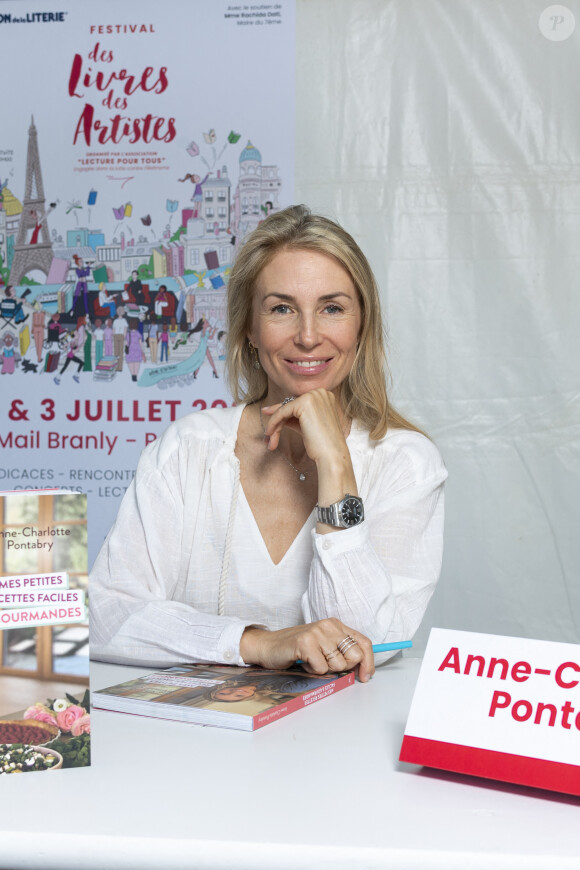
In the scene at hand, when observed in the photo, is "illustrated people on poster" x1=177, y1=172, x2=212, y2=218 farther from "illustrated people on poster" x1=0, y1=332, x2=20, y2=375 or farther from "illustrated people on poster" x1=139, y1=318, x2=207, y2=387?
"illustrated people on poster" x1=0, y1=332, x2=20, y2=375

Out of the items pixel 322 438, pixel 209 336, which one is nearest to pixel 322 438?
pixel 322 438

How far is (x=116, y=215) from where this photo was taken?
273 cm

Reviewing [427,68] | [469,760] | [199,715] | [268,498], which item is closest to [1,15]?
[427,68]

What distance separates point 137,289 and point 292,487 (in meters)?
1.23

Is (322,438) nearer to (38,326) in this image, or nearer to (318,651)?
(318,651)

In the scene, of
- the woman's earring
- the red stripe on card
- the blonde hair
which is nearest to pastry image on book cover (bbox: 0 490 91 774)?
the red stripe on card

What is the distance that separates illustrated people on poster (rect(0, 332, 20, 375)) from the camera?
2.77 meters

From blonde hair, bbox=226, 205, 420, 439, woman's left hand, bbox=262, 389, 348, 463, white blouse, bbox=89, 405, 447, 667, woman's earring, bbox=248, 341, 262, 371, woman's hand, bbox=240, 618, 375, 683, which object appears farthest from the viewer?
woman's earring, bbox=248, 341, 262, 371

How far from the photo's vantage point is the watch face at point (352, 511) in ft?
4.69

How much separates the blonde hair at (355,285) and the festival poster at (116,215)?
850 millimetres

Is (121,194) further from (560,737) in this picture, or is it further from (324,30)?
(560,737)

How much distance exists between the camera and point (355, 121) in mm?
2625

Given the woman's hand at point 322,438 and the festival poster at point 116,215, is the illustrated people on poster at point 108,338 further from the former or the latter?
the woman's hand at point 322,438

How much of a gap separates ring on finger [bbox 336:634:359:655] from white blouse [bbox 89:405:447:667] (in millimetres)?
191
